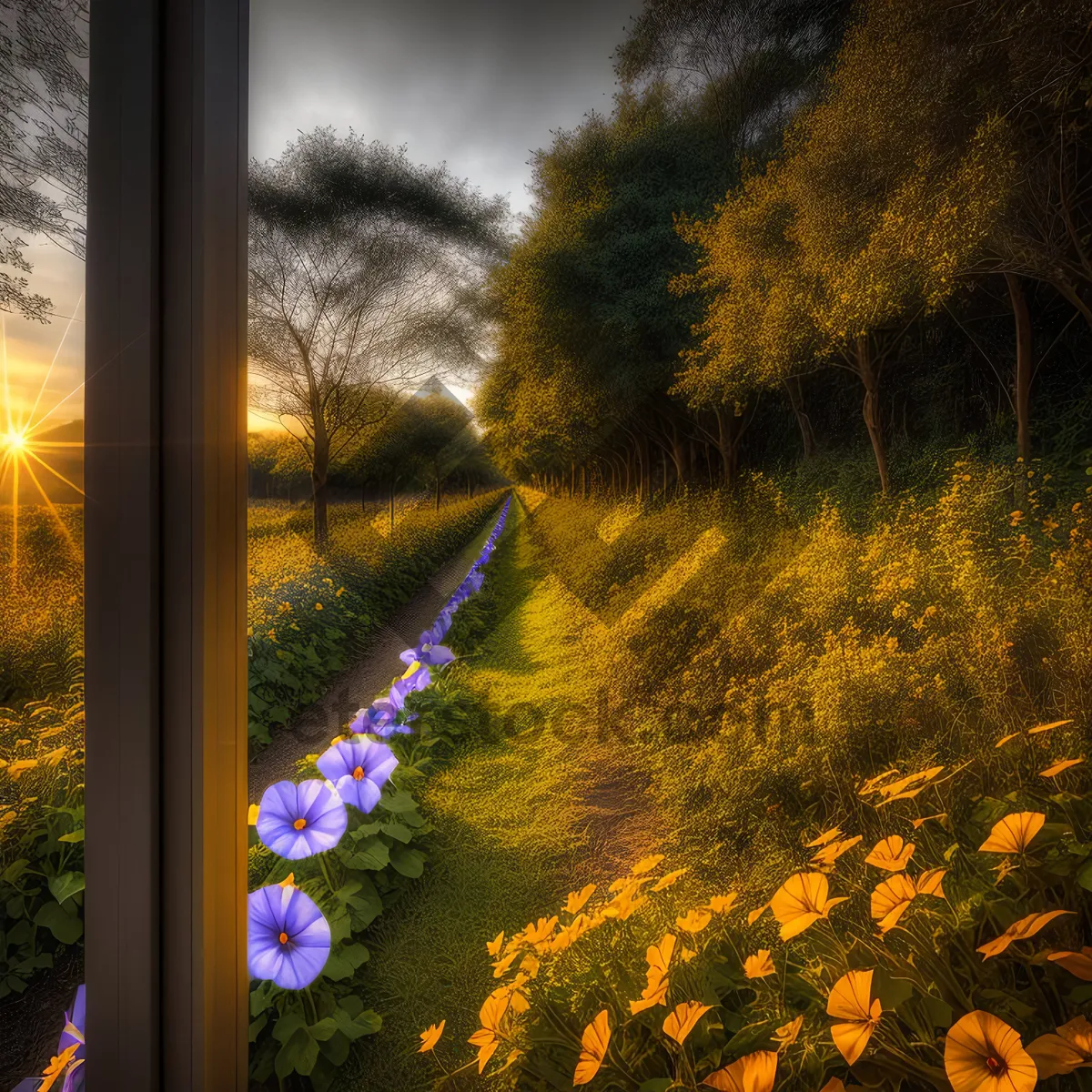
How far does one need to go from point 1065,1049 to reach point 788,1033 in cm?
31

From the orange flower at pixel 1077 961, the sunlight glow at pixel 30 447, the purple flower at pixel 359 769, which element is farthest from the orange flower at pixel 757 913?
the sunlight glow at pixel 30 447

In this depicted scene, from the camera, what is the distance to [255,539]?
98 cm

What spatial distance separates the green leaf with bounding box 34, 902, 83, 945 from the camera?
3.10 feet

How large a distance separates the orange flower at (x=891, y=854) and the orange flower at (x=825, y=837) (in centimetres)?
5

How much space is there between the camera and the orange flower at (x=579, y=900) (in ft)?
2.93

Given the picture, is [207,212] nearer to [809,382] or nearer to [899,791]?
[809,382]

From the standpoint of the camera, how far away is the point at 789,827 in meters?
0.85

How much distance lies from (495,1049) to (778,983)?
410 millimetres

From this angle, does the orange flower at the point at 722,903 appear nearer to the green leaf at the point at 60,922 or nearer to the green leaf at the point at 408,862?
the green leaf at the point at 408,862

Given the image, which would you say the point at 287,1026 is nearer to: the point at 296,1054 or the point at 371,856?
the point at 296,1054

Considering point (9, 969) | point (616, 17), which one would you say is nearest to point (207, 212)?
point (616, 17)

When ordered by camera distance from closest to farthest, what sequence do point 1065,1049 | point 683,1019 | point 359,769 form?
point 1065,1049 < point 683,1019 < point 359,769

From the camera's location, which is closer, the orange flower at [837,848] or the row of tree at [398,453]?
the orange flower at [837,848]

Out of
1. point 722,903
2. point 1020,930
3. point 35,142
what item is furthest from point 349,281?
point 1020,930
